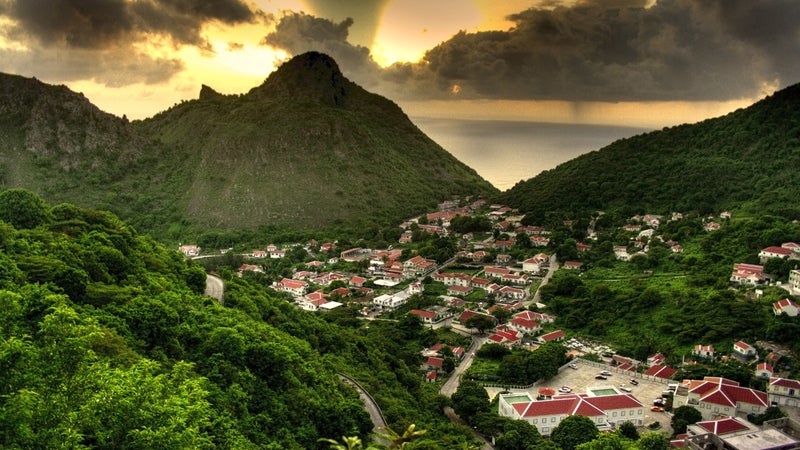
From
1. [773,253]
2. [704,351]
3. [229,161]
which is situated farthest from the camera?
[229,161]

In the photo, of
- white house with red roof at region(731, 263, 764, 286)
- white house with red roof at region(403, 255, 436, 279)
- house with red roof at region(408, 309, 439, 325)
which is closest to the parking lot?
house with red roof at region(408, 309, 439, 325)

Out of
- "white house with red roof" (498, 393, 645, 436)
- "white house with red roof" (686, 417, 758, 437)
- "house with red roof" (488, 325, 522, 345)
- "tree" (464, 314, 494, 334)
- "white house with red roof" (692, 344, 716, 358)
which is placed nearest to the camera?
"white house with red roof" (686, 417, 758, 437)

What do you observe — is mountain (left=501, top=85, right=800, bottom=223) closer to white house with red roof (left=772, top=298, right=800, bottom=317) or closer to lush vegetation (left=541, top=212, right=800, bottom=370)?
lush vegetation (left=541, top=212, right=800, bottom=370)

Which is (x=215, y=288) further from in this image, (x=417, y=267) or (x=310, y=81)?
(x=310, y=81)

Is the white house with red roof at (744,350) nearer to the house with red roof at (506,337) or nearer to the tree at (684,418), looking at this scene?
the tree at (684,418)

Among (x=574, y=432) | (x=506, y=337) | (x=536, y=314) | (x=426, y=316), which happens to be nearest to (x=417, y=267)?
(x=426, y=316)

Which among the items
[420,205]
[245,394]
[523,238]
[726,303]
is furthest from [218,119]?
[245,394]
